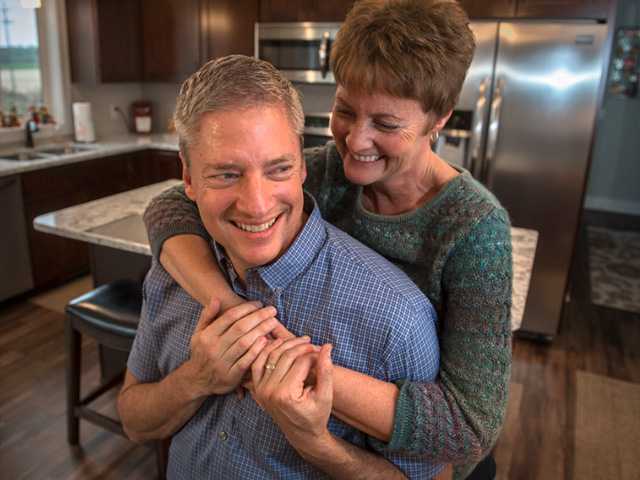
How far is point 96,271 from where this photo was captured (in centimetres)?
254

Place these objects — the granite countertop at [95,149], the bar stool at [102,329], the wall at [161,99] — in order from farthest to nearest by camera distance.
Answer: the wall at [161,99], the granite countertop at [95,149], the bar stool at [102,329]

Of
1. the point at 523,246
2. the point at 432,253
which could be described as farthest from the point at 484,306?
the point at 523,246

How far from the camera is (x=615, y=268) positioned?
15.9 ft

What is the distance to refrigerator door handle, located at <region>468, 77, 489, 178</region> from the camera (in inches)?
127

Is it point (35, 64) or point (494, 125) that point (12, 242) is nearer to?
point (35, 64)

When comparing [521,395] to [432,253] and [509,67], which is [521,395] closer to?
[509,67]

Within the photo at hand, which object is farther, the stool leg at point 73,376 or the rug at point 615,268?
the rug at point 615,268

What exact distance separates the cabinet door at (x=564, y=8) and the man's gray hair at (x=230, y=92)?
274 cm

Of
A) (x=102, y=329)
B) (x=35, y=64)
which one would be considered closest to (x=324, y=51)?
(x=35, y=64)

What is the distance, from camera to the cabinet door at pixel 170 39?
447 centimetres

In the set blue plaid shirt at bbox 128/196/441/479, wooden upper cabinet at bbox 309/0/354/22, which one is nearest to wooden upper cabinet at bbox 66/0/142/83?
wooden upper cabinet at bbox 309/0/354/22

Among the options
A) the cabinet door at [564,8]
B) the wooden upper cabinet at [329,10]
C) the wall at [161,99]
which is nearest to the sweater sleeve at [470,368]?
the cabinet door at [564,8]

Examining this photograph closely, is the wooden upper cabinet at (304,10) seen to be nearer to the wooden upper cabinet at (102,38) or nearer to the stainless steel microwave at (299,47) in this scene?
the stainless steel microwave at (299,47)

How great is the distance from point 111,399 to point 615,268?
13.9 ft
